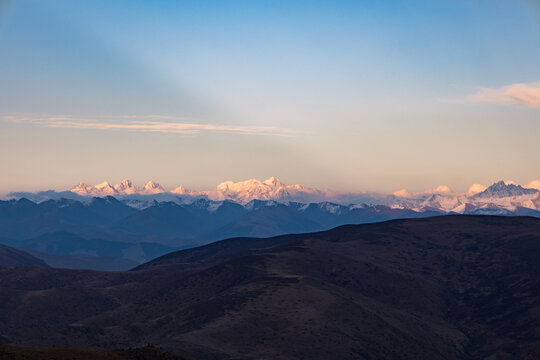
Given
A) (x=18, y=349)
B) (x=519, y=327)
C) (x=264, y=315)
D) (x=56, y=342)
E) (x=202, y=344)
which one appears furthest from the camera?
(x=519, y=327)

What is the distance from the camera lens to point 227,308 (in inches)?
7407

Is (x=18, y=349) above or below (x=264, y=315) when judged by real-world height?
above

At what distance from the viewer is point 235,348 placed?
15500 centimetres

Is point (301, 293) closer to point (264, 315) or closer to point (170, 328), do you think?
point (264, 315)

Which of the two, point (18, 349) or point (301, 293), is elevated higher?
point (18, 349)

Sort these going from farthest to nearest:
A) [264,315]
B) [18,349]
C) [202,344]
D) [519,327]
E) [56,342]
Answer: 1. [519,327]
2. [264,315]
3. [56,342]
4. [202,344]
5. [18,349]

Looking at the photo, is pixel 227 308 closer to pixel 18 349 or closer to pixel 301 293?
pixel 301 293

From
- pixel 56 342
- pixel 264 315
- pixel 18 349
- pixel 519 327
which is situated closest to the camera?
pixel 18 349

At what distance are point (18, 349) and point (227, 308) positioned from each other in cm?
11042

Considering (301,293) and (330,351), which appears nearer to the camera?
(330,351)

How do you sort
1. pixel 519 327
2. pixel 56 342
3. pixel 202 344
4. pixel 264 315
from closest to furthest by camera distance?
pixel 202 344 < pixel 56 342 < pixel 264 315 < pixel 519 327

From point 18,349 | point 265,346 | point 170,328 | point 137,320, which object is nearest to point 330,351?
point 265,346

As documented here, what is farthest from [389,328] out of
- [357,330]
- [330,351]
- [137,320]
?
[137,320]

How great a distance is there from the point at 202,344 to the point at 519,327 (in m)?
96.0
